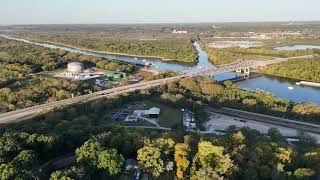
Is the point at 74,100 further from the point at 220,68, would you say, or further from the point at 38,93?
the point at 220,68

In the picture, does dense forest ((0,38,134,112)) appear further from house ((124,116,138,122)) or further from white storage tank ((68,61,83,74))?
house ((124,116,138,122))

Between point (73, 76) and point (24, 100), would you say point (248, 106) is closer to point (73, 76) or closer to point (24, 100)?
point (24, 100)

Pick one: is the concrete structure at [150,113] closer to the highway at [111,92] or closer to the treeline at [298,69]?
the highway at [111,92]

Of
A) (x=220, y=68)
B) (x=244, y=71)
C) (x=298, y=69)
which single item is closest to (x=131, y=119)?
(x=220, y=68)

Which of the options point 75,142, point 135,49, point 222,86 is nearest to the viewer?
point 75,142

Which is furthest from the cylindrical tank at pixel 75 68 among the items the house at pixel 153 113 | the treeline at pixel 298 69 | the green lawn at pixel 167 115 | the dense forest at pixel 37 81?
the treeline at pixel 298 69

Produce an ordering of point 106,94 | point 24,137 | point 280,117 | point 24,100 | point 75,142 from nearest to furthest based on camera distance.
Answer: point 24,137 → point 75,142 → point 280,117 → point 24,100 → point 106,94

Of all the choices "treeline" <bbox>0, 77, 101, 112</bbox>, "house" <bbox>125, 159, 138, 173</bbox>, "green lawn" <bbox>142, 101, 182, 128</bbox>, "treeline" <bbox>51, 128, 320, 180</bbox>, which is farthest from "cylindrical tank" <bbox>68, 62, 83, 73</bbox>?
"house" <bbox>125, 159, 138, 173</bbox>

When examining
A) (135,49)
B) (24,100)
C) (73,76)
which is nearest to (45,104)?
(24,100)
